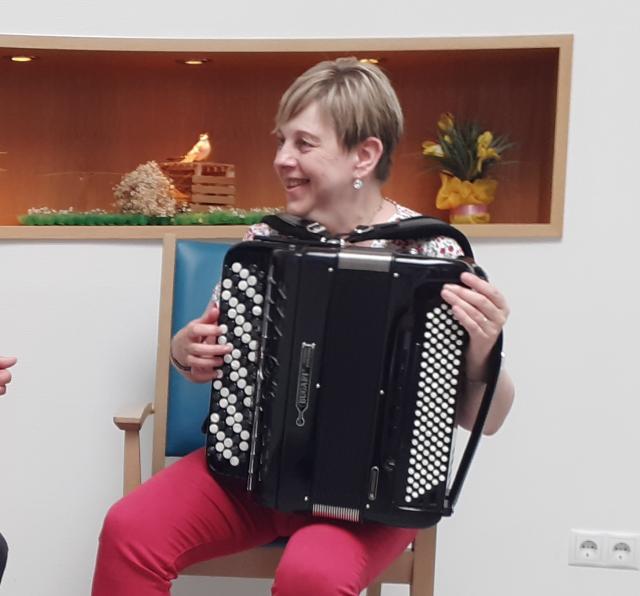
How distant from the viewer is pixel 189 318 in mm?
2043

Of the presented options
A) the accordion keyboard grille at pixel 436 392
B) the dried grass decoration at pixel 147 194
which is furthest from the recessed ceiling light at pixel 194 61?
the accordion keyboard grille at pixel 436 392

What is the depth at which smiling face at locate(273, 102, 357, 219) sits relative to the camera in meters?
1.72

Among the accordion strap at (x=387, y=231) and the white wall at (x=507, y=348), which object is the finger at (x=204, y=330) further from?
the white wall at (x=507, y=348)

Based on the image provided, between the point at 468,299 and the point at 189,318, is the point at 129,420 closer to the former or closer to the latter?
the point at 189,318

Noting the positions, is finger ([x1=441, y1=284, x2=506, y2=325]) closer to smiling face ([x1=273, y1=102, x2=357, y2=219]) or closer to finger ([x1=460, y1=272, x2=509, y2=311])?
finger ([x1=460, y1=272, x2=509, y2=311])

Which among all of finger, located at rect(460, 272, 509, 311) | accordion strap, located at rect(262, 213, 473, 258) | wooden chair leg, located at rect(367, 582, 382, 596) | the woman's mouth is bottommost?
wooden chair leg, located at rect(367, 582, 382, 596)

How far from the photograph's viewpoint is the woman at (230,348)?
5.02ft

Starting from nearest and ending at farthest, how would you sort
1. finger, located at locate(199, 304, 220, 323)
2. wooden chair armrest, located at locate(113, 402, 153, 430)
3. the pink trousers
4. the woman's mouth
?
the pink trousers, finger, located at locate(199, 304, 220, 323), the woman's mouth, wooden chair armrest, located at locate(113, 402, 153, 430)

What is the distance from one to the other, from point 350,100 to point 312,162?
0.38ft

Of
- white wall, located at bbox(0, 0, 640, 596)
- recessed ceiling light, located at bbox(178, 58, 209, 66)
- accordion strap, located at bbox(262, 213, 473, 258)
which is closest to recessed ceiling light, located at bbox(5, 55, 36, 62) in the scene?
white wall, located at bbox(0, 0, 640, 596)

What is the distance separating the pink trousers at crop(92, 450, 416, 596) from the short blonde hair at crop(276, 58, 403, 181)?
1.89 feet

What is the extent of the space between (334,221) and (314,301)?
24 centimetres

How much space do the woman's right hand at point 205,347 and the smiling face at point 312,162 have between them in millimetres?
247

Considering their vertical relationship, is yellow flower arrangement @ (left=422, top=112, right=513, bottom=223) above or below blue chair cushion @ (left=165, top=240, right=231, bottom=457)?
above
